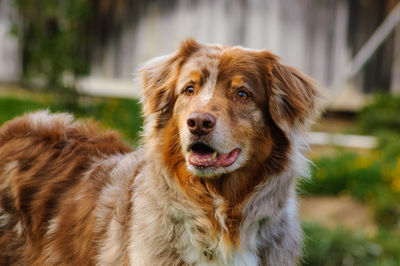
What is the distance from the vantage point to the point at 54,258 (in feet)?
12.9

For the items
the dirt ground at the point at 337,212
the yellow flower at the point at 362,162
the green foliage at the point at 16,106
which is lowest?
the dirt ground at the point at 337,212

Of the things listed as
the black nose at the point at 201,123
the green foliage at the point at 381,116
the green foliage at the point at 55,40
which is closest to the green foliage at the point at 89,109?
the green foliage at the point at 55,40

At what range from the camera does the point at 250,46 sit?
40.4ft

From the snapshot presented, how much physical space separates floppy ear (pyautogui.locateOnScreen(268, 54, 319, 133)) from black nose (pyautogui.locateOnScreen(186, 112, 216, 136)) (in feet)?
1.76

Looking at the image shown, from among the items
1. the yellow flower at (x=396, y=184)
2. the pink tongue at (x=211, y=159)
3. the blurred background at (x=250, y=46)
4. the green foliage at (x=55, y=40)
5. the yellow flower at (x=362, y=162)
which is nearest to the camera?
the pink tongue at (x=211, y=159)

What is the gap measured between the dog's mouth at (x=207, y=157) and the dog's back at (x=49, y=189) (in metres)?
0.81

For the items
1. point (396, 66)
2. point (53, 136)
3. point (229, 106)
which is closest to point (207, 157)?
point (229, 106)

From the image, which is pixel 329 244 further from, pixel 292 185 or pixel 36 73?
pixel 36 73

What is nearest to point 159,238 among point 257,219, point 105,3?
point 257,219

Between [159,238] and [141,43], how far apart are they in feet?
33.0

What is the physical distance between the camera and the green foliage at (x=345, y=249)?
19.7 ft

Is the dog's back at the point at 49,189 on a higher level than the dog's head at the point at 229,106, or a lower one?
lower

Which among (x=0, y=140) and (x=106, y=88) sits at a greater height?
(x=0, y=140)

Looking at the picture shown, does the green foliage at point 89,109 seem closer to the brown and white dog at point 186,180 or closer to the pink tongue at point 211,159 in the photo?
the brown and white dog at point 186,180
